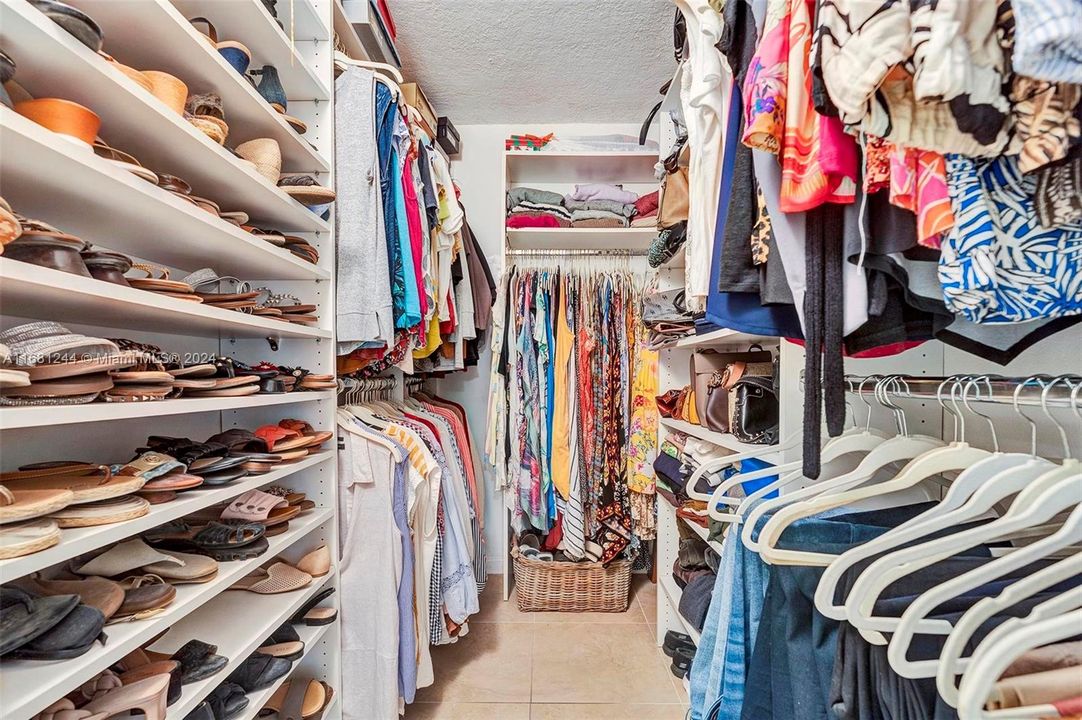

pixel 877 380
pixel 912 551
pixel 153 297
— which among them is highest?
pixel 153 297

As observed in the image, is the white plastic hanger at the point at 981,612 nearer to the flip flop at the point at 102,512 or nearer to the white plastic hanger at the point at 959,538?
the white plastic hanger at the point at 959,538

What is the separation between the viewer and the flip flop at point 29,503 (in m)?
0.58

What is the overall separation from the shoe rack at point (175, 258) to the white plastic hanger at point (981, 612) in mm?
934

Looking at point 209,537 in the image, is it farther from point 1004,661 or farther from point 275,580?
point 1004,661

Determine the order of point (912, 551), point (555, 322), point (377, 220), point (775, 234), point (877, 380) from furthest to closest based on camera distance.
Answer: point (555, 322)
point (377, 220)
point (877, 380)
point (775, 234)
point (912, 551)

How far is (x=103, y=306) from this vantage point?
Answer: 2.55 ft

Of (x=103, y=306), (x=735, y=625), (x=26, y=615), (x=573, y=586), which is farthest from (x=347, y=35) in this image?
(x=573, y=586)

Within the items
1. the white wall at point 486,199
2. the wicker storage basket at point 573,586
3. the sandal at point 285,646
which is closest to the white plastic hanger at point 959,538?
the sandal at point 285,646

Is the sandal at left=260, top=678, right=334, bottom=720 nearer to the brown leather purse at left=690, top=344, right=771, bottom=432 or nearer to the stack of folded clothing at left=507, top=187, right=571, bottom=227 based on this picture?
the brown leather purse at left=690, top=344, right=771, bottom=432

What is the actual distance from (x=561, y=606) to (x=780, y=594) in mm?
1705

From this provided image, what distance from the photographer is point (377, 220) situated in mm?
1336

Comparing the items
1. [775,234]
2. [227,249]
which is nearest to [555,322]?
[227,249]

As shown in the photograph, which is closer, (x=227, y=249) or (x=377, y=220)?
(x=227, y=249)

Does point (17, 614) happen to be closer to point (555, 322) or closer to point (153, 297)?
point (153, 297)
